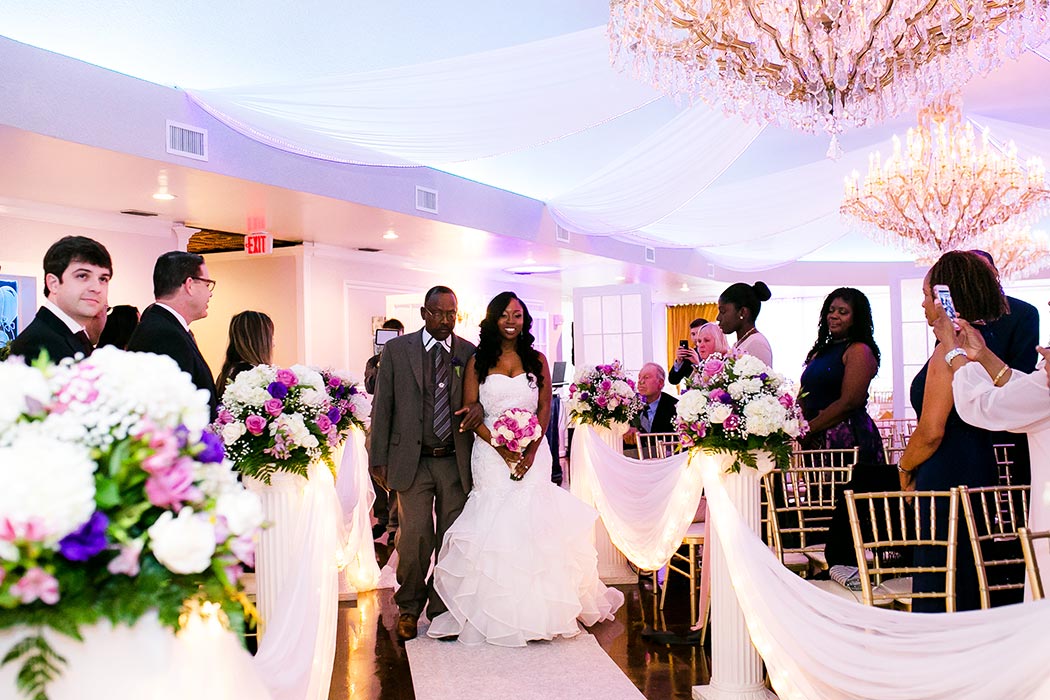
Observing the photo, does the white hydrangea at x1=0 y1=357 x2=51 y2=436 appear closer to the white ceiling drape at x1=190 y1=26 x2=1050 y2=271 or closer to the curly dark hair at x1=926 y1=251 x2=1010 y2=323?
the curly dark hair at x1=926 y1=251 x2=1010 y2=323

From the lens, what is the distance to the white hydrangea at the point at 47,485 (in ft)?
4.56

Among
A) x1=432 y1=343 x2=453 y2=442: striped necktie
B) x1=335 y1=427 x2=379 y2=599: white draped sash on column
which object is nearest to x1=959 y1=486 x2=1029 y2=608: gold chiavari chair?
x1=432 y1=343 x2=453 y2=442: striped necktie

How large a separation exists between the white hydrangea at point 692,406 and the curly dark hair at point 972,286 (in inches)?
42.7

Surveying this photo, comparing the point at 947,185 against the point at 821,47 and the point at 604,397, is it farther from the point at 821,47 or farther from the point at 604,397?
the point at 821,47

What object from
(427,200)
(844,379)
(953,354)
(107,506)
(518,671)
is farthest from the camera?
(427,200)

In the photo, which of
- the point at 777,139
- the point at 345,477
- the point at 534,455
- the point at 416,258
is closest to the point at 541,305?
the point at 416,258

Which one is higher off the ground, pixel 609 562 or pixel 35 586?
pixel 35 586

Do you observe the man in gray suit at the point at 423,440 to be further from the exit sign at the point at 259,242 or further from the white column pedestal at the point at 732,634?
the exit sign at the point at 259,242

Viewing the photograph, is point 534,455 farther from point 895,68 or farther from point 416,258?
point 416,258

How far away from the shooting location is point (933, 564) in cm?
348

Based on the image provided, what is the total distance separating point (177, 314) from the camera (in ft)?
12.6

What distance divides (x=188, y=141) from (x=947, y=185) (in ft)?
21.0

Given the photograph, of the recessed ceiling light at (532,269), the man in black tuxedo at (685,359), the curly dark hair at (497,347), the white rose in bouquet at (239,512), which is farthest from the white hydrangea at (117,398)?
the recessed ceiling light at (532,269)

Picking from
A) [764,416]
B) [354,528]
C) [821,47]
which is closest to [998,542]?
[764,416]
